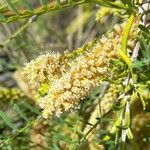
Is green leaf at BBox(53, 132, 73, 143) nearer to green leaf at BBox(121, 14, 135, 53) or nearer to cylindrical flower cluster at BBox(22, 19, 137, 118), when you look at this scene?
cylindrical flower cluster at BBox(22, 19, 137, 118)

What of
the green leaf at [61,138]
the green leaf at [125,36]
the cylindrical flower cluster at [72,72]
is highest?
the green leaf at [125,36]

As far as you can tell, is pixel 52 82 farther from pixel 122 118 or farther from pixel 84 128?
pixel 84 128

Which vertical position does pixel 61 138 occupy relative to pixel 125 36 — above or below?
below

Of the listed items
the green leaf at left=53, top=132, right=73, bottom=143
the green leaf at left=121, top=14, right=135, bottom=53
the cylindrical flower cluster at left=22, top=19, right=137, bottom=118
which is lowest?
the green leaf at left=53, top=132, right=73, bottom=143

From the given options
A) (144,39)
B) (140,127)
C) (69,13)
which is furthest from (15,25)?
(69,13)

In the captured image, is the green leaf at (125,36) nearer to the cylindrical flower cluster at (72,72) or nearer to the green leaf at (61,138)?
the cylindrical flower cluster at (72,72)

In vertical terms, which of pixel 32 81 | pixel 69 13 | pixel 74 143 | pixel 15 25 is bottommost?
pixel 74 143

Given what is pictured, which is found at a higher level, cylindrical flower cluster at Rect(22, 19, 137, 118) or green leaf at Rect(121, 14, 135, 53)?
green leaf at Rect(121, 14, 135, 53)

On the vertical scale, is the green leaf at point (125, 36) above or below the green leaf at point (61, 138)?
above

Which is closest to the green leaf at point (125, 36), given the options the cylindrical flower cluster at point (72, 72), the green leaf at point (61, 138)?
the cylindrical flower cluster at point (72, 72)

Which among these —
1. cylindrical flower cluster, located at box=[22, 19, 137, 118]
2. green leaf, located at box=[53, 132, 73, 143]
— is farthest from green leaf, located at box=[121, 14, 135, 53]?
green leaf, located at box=[53, 132, 73, 143]

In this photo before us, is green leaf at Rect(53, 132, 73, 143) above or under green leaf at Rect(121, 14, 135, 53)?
under
